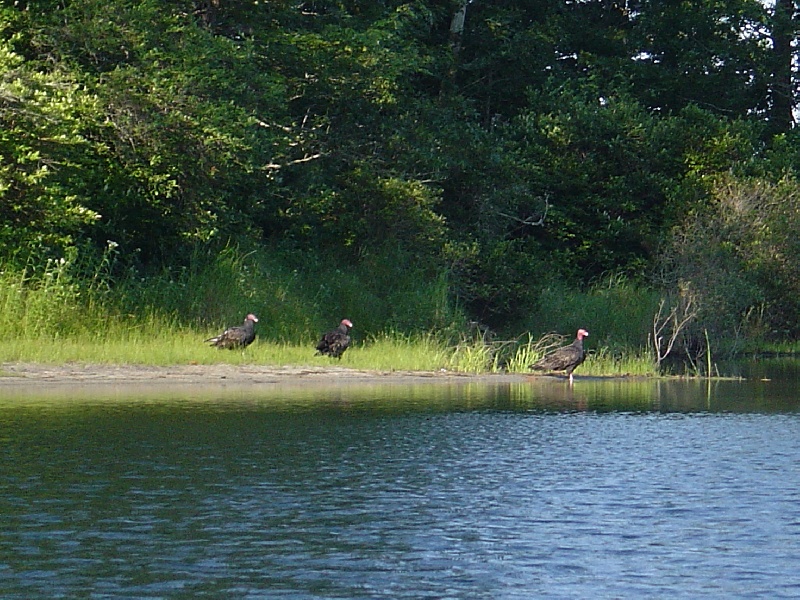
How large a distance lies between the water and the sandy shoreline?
5.63 feet

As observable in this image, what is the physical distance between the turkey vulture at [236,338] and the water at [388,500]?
4.46 meters

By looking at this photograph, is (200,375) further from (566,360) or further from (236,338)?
(566,360)

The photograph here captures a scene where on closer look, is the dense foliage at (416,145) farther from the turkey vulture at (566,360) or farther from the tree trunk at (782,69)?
the turkey vulture at (566,360)

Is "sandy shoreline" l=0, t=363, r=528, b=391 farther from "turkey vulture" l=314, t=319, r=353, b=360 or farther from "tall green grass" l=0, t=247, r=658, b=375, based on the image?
"turkey vulture" l=314, t=319, r=353, b=360

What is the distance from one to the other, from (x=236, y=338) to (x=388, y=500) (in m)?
11.3

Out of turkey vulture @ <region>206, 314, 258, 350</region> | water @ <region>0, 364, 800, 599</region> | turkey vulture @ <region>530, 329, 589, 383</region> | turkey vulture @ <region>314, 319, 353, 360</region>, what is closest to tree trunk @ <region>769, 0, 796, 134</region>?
turkey vulture @ <region>530, 329, 589, 383</region>

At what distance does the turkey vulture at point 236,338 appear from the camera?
21047 millimetres

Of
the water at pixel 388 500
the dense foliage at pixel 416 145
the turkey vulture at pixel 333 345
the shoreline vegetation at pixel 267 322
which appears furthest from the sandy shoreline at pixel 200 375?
the dense foliage at pixel 416 145

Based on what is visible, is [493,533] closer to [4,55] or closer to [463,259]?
[4,55]

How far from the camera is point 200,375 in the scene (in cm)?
1948

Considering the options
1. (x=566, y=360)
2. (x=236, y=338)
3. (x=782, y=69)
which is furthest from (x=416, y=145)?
(x=782, y=69)

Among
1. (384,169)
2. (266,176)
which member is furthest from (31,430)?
(384,169)

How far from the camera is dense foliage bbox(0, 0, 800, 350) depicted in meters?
22.2

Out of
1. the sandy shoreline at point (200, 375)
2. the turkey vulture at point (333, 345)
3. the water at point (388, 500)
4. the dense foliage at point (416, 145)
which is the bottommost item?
the water at point (388, 500)
